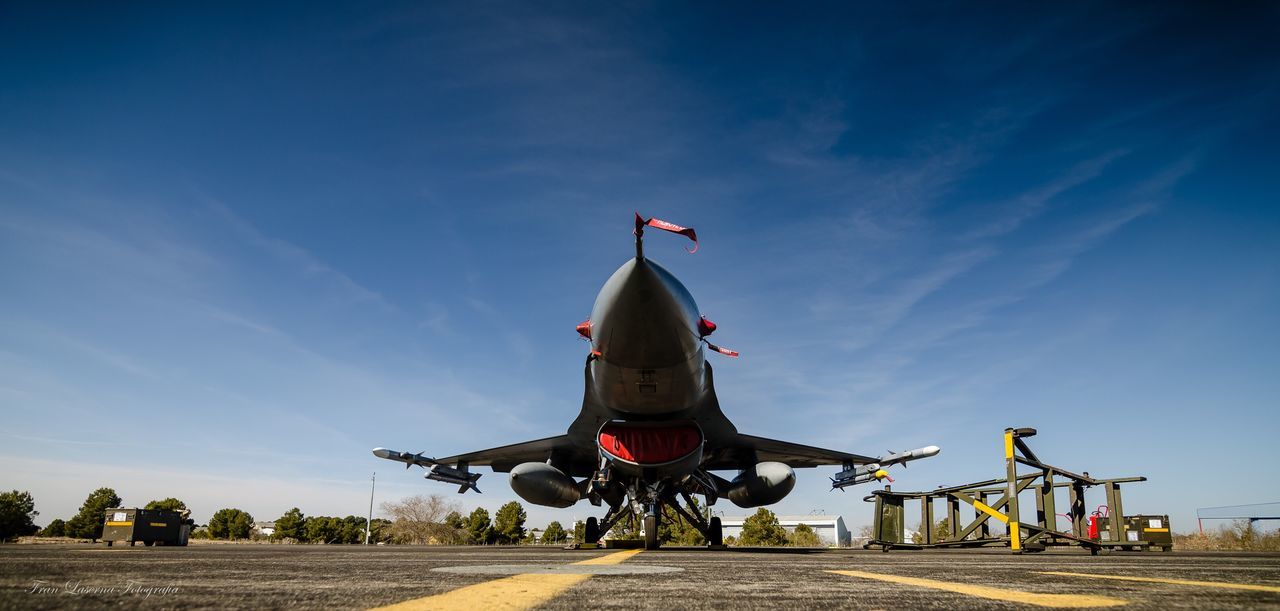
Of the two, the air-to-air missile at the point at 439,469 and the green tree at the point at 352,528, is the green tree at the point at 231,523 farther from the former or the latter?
the air-to-air missile at the point at 439,469

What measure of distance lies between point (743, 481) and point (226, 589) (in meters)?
11.8

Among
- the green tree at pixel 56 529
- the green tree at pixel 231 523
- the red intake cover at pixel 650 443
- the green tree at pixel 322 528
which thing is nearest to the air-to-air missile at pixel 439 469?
the red intake cover at pixel 650 443

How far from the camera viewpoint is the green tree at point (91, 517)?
1582 inches

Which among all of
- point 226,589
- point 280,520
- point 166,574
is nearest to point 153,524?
point 166,574

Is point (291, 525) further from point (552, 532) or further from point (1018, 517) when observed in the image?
point (1018, 517)

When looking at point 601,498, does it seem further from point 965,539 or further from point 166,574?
point 166,574

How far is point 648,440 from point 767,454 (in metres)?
7.28

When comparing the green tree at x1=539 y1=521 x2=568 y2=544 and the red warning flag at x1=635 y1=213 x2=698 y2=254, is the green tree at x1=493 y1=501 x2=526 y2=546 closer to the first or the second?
the green tree at x1=539 y1=521 x2=568 y2=544

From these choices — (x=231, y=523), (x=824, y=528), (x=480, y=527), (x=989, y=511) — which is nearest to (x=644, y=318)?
(x=989, y=511)

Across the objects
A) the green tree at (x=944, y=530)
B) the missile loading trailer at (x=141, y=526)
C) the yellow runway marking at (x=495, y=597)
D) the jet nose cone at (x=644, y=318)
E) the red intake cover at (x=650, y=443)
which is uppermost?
the jet nose cone at (x=644, y=318)

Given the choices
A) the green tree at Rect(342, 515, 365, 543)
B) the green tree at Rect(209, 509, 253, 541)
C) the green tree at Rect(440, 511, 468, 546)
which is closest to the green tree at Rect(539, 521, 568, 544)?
the green tree at Rect(440, 511, 468, 546)

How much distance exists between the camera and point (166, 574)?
3.25 m

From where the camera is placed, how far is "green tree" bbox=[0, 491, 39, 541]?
113 feet

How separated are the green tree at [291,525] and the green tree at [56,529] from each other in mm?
13768
